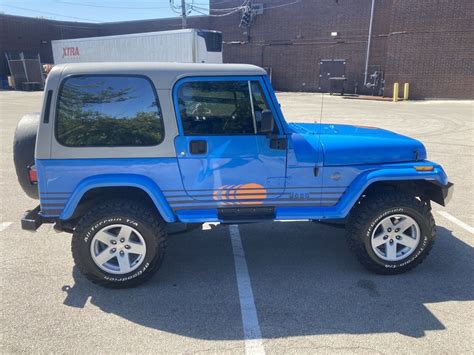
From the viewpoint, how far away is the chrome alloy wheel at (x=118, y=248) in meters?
3.44

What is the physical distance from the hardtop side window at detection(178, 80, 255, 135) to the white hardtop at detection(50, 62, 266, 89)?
87 mm

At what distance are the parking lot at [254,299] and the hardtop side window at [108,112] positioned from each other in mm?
1379

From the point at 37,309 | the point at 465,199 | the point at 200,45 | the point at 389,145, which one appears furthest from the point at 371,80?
the point at 37,309

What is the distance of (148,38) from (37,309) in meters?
23.0

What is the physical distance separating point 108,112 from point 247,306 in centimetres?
206

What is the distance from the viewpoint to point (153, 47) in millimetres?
23719

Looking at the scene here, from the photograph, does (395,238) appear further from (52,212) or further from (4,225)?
(4,225)

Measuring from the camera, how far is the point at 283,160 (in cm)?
351

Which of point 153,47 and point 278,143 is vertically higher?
point 153,47

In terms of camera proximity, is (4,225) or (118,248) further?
(4,225)

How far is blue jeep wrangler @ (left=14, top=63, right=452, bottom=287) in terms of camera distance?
3.30m

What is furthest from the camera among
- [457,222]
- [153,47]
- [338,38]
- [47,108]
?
[338,38]

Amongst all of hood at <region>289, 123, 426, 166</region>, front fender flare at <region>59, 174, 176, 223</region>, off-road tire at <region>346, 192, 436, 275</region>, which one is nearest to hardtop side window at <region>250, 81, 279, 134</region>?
hood at <region>289, 123, 426, 166</region>

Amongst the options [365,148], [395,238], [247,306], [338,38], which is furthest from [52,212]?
[338,38]
